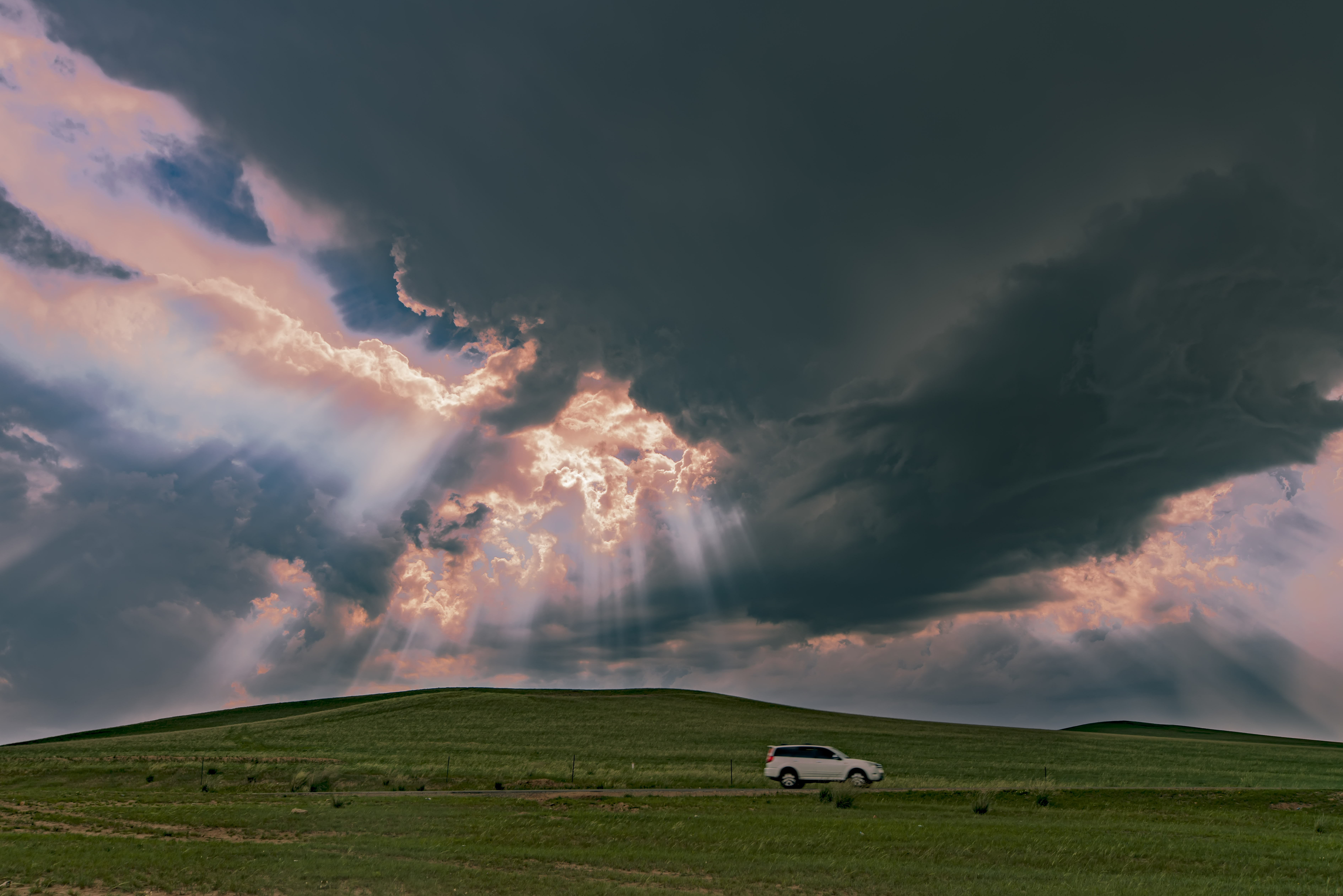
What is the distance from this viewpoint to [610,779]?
133 ft

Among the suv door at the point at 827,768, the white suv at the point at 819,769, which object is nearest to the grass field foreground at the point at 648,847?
the white suv at the point at 819,769

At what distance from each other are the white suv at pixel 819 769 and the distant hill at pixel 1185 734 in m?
70.9

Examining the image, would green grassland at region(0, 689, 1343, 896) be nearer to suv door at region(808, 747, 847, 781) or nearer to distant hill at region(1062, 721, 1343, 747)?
suv door at region(808, 747, 847, 781)

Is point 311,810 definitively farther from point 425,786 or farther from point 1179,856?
point 1179,856

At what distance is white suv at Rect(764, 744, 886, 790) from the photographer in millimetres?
38188

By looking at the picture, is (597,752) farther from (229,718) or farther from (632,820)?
(229,718)

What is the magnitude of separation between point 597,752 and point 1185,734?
137178mm

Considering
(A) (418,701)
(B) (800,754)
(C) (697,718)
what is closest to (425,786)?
(B) (800,754)

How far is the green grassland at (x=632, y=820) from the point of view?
16.5 meters

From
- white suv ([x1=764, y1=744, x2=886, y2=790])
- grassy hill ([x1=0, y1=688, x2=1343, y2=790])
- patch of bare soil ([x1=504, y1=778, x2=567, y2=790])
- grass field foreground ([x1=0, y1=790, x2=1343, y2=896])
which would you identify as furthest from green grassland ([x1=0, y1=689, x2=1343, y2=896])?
white suv ([x1=764, y1=744, x2=886, y2=790])

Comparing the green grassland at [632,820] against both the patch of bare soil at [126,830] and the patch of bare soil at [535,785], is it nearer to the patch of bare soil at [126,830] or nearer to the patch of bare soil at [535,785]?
the patch of bare soil at [126,830]

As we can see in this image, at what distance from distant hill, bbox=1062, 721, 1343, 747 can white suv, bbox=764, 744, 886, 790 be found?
233 feet

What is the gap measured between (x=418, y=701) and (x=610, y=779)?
57.2 meters

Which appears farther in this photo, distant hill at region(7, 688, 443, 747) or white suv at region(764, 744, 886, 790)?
distant hill at region(7, 688, 443, 747)
